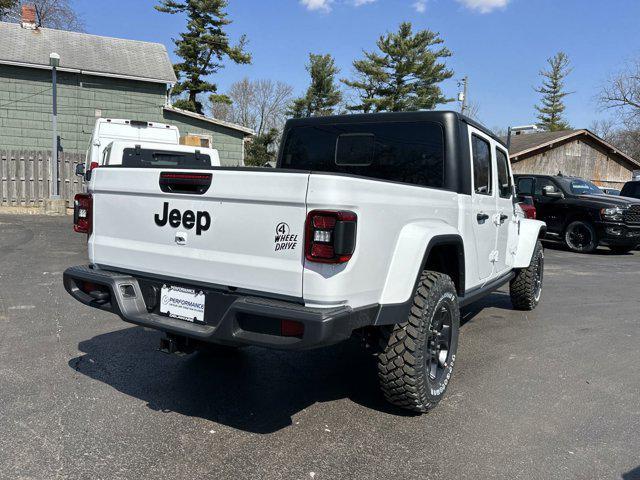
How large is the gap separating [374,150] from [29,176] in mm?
13548

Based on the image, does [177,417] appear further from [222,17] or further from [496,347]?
[222,17]

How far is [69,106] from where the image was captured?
18.3 m

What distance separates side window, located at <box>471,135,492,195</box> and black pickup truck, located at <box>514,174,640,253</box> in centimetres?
768

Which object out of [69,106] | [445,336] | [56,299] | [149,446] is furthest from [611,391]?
[69,106]

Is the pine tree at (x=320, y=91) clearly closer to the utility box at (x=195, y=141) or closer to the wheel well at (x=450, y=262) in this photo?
the utility box at (x=195, y=141)

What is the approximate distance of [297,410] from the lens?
3484 millimetres

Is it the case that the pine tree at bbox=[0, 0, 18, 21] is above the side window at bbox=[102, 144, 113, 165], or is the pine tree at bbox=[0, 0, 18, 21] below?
above

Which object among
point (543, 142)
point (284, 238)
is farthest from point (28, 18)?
point (543, 142)

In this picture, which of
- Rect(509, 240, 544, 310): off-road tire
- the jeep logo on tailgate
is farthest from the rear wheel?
the jeep logo on tailgate

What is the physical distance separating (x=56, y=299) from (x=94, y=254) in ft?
9.87

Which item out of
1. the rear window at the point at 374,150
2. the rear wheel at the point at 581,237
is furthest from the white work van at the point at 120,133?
the rear wheel at the point at 581,237

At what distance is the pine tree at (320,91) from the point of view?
35.6 meters

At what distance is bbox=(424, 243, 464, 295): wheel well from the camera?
12.1 ft

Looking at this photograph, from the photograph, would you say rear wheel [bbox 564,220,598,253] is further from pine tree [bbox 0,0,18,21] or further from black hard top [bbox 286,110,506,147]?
pine tree [bbox 0,0,18,21]
